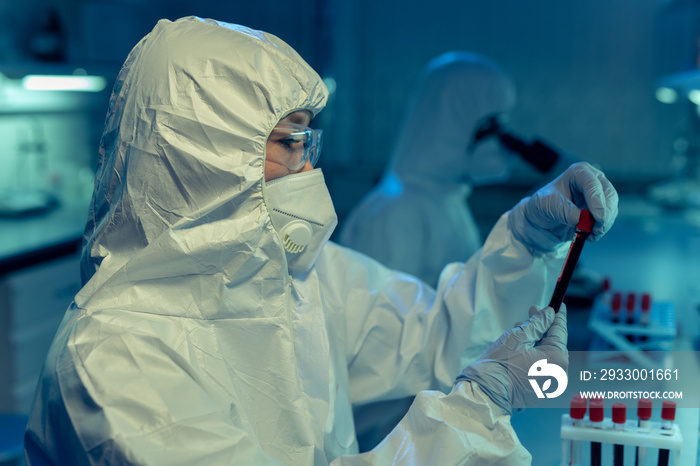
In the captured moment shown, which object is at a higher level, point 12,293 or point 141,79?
point 141,79

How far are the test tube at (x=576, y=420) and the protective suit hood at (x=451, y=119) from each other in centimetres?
144

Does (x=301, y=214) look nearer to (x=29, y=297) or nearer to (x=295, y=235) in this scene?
(x=295, y=235)

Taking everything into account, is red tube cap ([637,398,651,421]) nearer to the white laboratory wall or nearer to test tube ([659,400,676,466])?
test tube ([659,400,676,466])

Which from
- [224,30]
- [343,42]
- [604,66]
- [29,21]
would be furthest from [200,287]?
[604,66]

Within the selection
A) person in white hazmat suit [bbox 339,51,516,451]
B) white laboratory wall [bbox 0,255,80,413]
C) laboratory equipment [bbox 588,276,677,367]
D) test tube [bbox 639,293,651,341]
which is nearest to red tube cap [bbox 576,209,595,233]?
laboratory equipment [bbox 588,276,677,367]

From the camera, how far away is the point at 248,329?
949mm

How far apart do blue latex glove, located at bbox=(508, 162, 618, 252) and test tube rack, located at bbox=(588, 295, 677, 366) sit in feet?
1.36

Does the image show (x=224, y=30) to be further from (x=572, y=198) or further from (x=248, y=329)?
(x=572, y=198)

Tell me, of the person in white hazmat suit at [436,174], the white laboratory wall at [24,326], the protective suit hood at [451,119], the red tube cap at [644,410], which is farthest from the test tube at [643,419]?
the white laboratory wall at [24,326]

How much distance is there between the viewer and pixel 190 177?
89 cm

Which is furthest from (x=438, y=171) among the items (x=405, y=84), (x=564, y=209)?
(x=405, y=84)

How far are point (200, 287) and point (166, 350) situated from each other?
11cm

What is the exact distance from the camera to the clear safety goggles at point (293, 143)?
0.99 meters

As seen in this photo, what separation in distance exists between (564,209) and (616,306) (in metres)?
0.69
